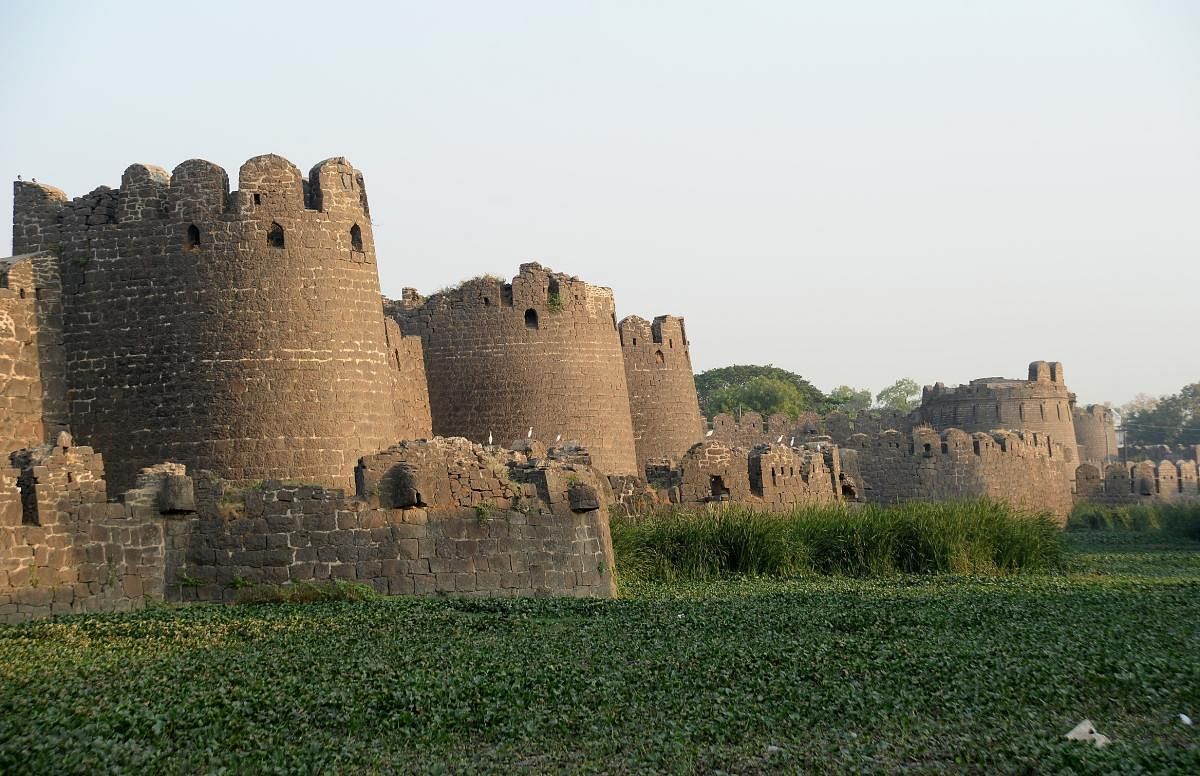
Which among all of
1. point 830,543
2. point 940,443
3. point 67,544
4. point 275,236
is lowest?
point 830,543

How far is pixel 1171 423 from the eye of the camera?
11000 cm

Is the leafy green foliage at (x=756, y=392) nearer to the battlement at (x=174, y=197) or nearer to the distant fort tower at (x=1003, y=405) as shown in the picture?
the distant fort tower at (x=1003, y=405)

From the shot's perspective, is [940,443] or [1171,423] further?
[1171,423]

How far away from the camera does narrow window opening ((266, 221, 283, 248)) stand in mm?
22234

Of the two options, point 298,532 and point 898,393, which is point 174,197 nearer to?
point 298,532

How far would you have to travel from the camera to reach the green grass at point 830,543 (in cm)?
2109

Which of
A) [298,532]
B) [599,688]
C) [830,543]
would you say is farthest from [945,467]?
[599,688]

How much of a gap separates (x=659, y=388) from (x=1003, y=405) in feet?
70.9

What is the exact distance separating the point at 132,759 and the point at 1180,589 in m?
14.0

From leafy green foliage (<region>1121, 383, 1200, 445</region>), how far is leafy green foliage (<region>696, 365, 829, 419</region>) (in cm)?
3336

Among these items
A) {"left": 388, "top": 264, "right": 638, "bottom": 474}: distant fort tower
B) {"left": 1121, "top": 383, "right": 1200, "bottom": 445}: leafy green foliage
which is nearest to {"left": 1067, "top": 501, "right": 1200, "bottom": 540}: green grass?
{"left": 388, "top": 264, "right": 638, "bottom": 474}: distant fort tower

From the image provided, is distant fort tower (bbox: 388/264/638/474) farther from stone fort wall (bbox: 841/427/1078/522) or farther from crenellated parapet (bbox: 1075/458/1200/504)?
crenellated parapet (bbox: 1075/458/1200/504)

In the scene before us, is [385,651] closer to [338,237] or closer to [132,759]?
[132,759]

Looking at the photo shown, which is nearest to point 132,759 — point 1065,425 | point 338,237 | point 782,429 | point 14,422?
point 14,422
